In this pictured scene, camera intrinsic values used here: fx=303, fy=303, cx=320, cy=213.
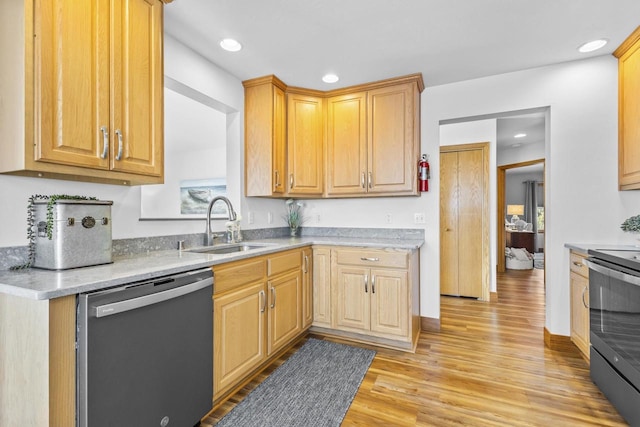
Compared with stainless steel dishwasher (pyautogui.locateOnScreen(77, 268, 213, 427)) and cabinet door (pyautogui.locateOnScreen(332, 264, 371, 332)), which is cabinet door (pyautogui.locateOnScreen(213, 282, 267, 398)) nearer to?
stainless steel dishwasher (pyautogui.locateOnScreen(77, 268, 213, 427))

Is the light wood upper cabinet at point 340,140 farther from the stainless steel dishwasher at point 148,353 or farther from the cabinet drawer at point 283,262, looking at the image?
the stainless steel dishwasher at point 148,353

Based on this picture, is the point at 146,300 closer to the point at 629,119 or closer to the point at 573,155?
the point at 573,155

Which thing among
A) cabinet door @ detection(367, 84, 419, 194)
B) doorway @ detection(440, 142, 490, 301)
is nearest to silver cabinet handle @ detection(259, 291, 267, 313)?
cabinet door @ detection(367, 84, 419, 194)

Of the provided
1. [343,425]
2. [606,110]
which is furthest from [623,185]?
[343,425]

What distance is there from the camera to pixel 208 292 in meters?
1.65

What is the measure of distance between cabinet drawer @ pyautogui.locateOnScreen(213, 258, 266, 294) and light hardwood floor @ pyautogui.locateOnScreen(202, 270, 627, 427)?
0.71m

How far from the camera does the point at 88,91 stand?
139 centimetres

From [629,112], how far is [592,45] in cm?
57

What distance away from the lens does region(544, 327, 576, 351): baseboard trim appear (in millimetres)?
2526

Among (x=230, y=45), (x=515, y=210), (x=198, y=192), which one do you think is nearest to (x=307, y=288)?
(x=230, y=45)

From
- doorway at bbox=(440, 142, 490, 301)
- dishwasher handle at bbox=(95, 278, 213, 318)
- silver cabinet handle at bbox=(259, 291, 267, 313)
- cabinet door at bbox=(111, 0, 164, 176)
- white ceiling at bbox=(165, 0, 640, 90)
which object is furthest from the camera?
doorway at bbox=(440, 142, 490, 301)

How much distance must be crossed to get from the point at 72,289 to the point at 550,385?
275 centimetres

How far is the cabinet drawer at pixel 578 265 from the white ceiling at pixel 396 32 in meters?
1.60

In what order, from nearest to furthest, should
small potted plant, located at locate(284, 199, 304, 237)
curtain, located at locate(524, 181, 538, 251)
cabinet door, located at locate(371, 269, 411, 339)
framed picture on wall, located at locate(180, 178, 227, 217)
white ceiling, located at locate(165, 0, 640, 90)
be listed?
1. white ceiling, located at locate(165, 0, 640, 90)
2. cabinet door, located at locate(371, 269, 411, 339)
3. small potted plant, located at locate(284, 199, 304, 237)
4. framed picture on wall, located at locate(180, 178, 227, 217)
5. curtain, located at locate(524, 181, 538, 251)
